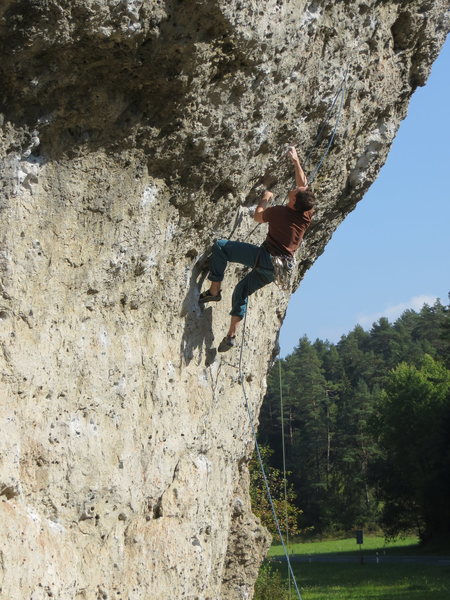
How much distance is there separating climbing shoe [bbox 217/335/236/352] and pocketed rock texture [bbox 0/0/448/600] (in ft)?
0.30

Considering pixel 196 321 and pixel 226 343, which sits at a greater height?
pixel 196 321

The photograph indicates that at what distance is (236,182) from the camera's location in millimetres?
7277

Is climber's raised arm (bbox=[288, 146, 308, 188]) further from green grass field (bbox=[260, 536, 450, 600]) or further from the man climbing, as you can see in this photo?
green grass field (bbox=[260, 536, 450, 600])

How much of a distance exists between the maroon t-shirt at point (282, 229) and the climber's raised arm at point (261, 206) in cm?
14

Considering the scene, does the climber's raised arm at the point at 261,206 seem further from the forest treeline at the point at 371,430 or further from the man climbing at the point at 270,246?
the forest treeline at the point at 371,430

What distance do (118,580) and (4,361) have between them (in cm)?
192

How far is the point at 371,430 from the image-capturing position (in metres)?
53.8

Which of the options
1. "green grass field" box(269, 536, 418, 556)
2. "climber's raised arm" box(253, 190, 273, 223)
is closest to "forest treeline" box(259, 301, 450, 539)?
"green grass field" box(269, 536, 418, 556)

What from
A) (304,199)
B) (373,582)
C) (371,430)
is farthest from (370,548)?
(304,199)

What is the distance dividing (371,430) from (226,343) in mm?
47604

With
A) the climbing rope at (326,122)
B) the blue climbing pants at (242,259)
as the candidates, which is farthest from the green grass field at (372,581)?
the blue climbing pants at (242,259)

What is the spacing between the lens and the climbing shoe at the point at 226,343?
7.75m

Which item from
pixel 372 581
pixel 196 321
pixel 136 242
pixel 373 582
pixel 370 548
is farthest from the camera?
pixel 370 548

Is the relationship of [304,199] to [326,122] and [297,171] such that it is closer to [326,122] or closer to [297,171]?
[297,171]
